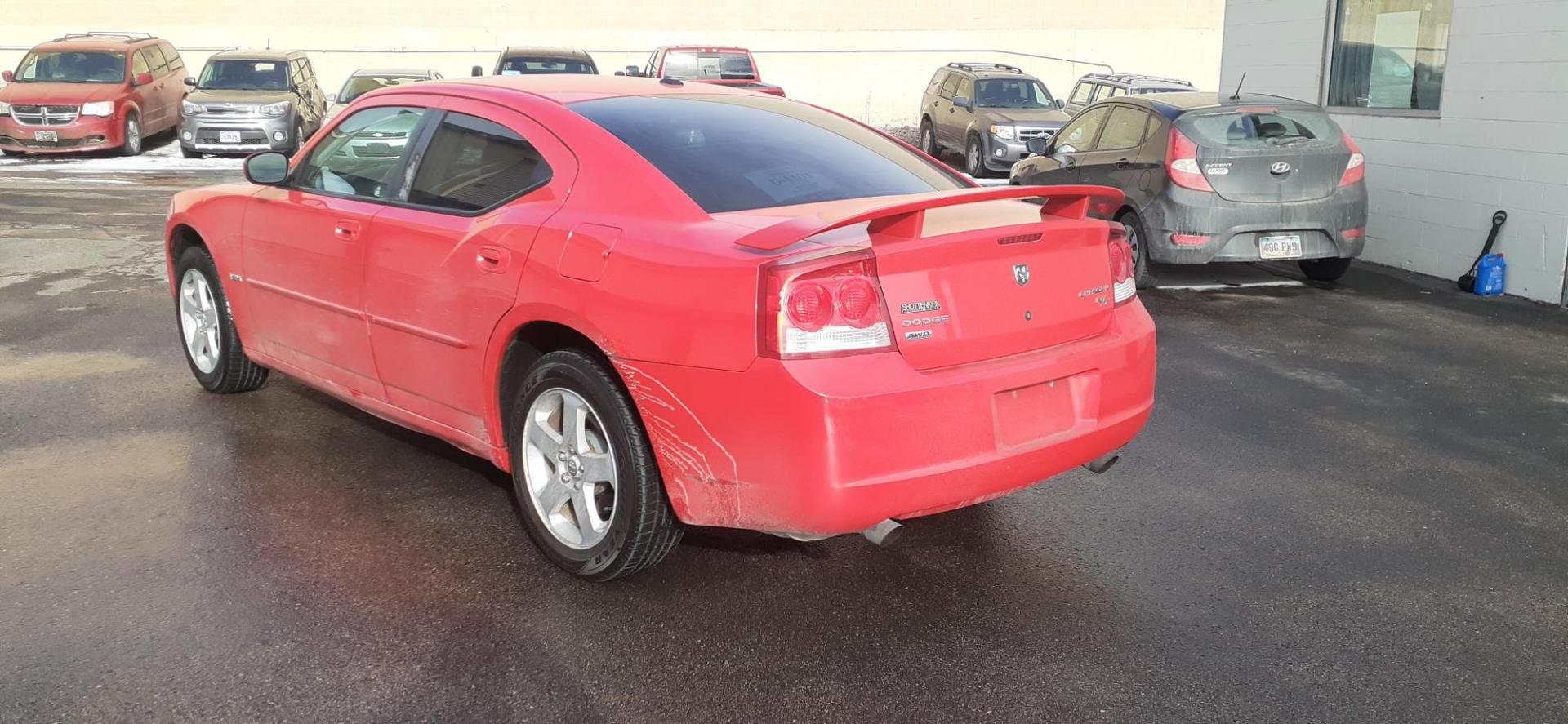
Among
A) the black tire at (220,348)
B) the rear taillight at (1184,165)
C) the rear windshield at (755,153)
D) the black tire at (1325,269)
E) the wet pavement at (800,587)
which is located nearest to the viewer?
the wet pavement at (800,587)

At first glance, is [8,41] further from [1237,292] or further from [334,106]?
[1237,292]

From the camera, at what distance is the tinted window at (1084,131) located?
1164 cm

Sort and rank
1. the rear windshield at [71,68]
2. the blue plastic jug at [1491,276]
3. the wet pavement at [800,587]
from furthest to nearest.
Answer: the rear windshield at [71,68], the blue plastic jug at [1491,276], the wet pavement at [800,587]

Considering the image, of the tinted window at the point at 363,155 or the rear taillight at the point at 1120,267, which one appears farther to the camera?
the tinted window at the point at 363,155

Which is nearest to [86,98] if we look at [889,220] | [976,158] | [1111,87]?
[976,158]

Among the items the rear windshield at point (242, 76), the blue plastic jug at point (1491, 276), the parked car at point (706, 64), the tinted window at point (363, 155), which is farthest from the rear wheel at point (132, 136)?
the blue plastic jug at point (1491, 276)

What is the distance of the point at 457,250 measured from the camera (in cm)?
453

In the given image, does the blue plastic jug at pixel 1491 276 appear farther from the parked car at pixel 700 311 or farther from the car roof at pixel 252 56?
the car roof at pixel 252 56

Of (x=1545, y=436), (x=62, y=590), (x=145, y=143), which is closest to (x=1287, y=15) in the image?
(x=1545, y=436)

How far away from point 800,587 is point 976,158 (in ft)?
56.6

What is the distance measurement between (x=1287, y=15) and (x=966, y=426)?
10.8 meters

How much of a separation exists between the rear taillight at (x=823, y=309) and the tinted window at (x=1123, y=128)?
7515mm

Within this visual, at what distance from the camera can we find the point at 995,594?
4242 mm

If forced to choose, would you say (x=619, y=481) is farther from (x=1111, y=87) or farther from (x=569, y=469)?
(x=1111, y=87)
